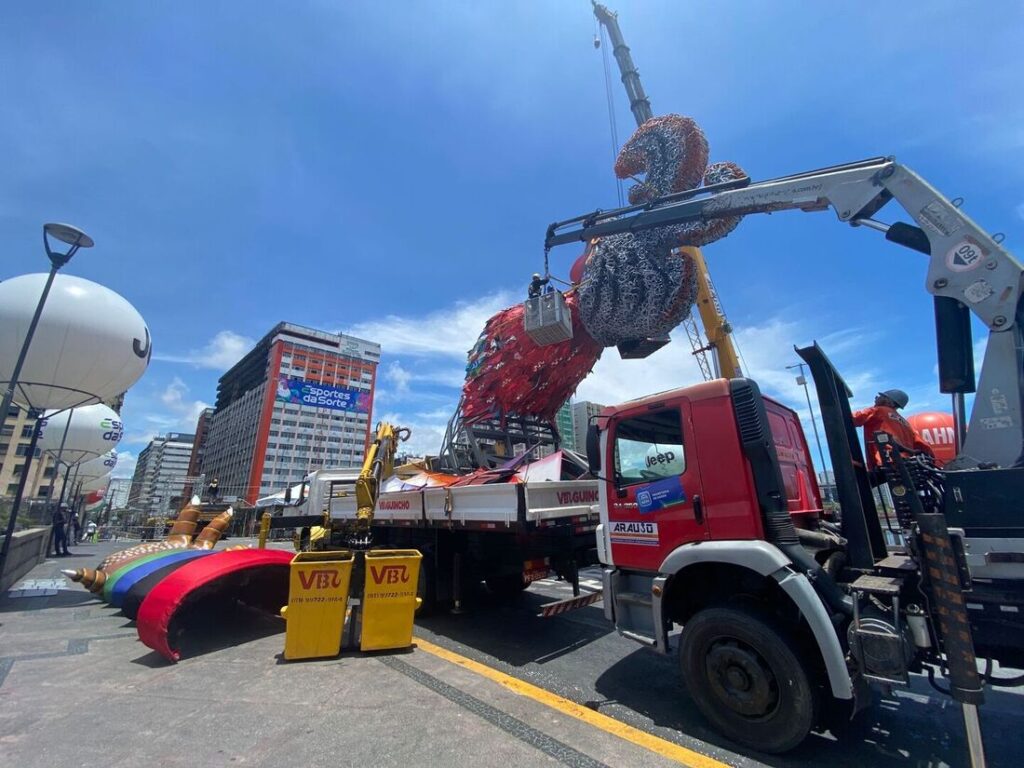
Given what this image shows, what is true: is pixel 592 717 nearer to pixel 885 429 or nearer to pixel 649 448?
pixel 649 448

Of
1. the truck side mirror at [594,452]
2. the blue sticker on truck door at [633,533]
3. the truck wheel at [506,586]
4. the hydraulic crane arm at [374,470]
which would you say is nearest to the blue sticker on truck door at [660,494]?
the blue sticker on truck door at [633,533]

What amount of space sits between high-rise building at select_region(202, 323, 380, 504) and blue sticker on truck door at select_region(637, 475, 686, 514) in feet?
285

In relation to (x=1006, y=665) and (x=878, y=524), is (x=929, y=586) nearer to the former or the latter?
(x=1006, y=665)

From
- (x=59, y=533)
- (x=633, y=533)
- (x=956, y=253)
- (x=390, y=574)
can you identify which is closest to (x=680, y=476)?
(x=633, y=533)

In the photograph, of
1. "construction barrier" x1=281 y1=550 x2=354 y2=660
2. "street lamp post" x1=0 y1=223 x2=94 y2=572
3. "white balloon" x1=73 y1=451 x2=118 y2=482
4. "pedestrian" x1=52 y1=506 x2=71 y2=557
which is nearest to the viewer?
"construction barrier" x1=281 y1=550 x2=354 y2=660

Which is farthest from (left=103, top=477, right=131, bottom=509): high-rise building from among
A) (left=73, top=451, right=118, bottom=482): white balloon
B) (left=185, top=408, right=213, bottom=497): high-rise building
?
(left=73, top=451, right=118, bottom=482): white balloon

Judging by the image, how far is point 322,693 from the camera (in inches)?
168

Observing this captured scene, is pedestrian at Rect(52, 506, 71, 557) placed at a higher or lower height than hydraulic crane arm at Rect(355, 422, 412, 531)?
lower

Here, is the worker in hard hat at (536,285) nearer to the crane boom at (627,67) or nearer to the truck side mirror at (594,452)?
the truck side mirror at (594,452)

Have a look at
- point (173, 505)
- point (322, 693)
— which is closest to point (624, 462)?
point (322, 693)

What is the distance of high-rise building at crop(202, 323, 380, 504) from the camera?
290ft

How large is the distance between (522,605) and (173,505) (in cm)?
8090

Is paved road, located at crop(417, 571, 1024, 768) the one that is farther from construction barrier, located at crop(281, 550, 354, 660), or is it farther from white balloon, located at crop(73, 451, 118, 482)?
white balloon, located at crop(73, 451, 118, 482)

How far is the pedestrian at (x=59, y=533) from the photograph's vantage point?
17.0 metres
